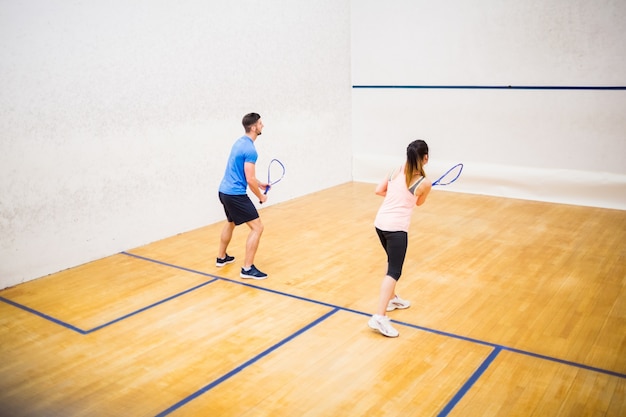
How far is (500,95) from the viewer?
6.54 meters

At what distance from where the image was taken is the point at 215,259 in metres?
4.66

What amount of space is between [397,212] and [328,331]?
799 millimetres

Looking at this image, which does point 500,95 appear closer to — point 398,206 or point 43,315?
point 398,206

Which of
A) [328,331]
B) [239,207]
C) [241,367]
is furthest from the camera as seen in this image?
[239,207]

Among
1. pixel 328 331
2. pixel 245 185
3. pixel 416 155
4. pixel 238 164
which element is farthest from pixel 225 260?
pixel 416 155

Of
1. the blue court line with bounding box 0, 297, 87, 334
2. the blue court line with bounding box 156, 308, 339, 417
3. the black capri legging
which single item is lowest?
the blue court line with bounding box 0, 297, 87, 334

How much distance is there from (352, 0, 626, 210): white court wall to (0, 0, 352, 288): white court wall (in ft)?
3.63

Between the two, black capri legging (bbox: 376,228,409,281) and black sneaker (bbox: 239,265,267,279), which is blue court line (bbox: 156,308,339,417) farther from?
black sneaker (bbox: 239,265,267,279)

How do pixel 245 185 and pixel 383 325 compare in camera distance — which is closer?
pixel 383 325

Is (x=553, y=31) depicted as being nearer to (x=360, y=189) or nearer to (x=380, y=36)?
(x=380, y=36)

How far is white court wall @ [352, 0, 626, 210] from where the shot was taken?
19.5 feet

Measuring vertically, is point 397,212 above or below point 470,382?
above

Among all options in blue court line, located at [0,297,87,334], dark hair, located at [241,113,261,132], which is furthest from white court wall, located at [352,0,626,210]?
blue court line, located at [0,297,87,334]

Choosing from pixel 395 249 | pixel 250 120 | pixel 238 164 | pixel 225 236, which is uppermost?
pixel 250 120
